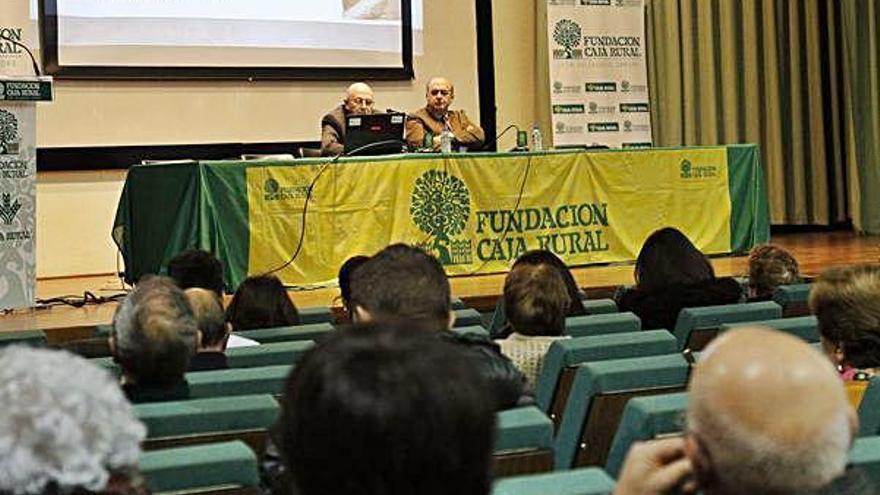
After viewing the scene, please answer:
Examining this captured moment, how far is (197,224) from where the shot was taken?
658 cm

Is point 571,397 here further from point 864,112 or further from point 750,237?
point 864,112

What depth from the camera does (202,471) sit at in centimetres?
187

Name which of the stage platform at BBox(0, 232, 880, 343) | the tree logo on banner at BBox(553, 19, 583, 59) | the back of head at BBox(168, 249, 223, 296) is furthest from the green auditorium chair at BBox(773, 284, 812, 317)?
the tree logo on banner at BBox(553, 19, 583, 59)

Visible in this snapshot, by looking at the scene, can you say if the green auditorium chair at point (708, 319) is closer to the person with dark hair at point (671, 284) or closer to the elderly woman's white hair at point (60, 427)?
the person with dark hair at point (671, 284)

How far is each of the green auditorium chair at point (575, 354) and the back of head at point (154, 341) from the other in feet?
3.01

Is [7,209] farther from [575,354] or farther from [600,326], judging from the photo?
[575,354]

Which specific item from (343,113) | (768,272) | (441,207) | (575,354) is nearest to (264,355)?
(575,354)

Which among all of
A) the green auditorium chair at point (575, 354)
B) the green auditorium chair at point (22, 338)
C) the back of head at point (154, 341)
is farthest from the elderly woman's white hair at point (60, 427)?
the green auditorium chair at point (22, 338)

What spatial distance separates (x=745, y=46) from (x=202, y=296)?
844cm

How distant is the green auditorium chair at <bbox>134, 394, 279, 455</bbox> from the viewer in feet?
7.26

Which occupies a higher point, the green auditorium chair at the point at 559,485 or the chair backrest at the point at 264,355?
the chair backrest at the point at 264,355

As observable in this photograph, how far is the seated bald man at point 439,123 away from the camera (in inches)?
316

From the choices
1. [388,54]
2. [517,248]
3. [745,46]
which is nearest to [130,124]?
[388,54]

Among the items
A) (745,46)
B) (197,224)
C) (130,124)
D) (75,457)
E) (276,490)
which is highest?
(745,46)
